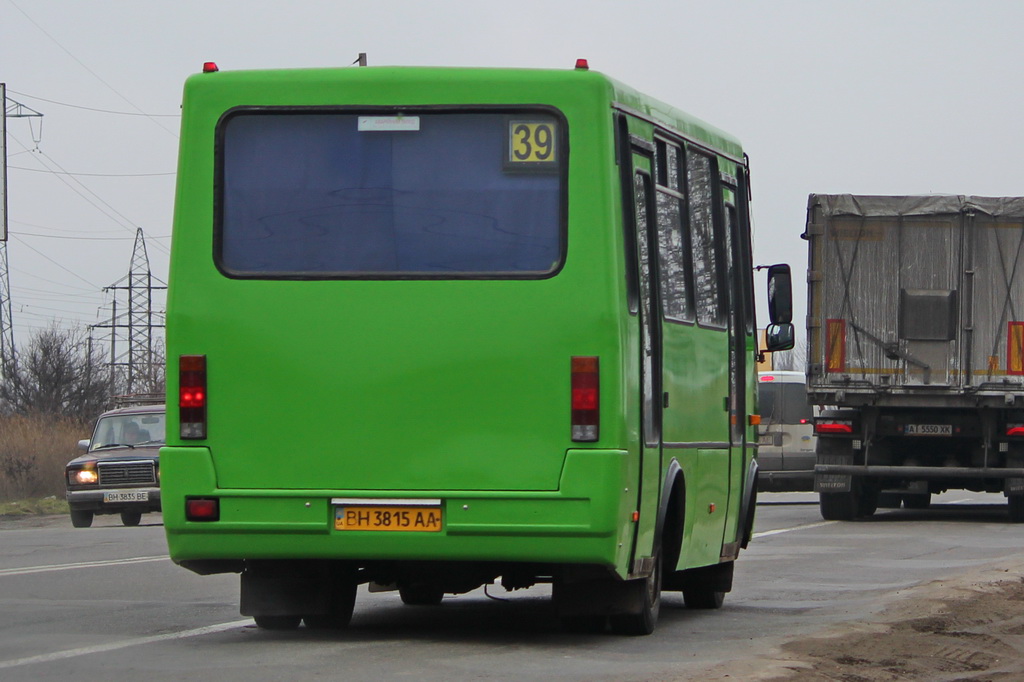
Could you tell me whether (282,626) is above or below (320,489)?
below

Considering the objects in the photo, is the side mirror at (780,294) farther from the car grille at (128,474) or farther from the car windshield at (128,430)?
the car windshield at (128,430)

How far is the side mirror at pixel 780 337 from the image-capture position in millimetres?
13000

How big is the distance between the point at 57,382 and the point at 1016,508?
38.4 m

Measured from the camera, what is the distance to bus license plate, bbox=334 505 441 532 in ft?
30.5

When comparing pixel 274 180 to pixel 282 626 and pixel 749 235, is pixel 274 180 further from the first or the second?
pixel 749 235

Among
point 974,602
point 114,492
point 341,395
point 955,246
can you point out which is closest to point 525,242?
point 341,395

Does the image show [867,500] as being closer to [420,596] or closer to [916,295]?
[916,295]

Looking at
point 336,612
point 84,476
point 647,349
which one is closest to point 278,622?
point 336,612

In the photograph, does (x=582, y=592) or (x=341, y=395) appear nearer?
(x=341, y=395)

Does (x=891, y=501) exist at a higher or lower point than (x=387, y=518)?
lower

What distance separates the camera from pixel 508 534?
30.3 feet

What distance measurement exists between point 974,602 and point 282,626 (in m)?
4.69

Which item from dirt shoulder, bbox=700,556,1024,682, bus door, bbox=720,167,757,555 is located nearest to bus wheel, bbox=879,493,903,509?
dirt shoulder, bbox=700,556,1024,682

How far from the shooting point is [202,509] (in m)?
9.44
